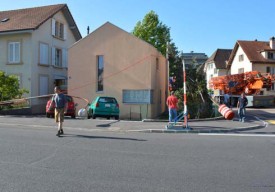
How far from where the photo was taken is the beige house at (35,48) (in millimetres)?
28703

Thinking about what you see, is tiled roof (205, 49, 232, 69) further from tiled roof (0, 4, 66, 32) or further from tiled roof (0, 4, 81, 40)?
tiled roof (0, 4, 66, 32)

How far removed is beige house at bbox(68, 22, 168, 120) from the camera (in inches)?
956

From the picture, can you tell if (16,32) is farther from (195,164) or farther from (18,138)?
(195,164)

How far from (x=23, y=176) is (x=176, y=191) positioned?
2.80m

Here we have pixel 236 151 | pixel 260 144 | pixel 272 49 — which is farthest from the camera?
pixel 272 49

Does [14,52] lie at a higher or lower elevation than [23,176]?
higher

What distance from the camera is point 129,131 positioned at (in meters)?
14.9

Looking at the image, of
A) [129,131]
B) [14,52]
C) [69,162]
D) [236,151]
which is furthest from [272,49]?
[69,162]

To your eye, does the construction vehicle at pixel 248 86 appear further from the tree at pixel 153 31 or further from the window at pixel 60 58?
the window at pixel 60 58

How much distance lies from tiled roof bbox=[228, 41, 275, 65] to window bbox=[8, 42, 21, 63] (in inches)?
1236

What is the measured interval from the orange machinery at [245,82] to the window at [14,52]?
63.0 feet

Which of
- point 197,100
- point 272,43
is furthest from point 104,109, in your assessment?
point 272,43

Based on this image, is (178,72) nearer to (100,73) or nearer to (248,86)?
(248,86)

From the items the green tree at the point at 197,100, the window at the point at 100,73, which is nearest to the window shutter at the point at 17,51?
the window at the point at 100,73
